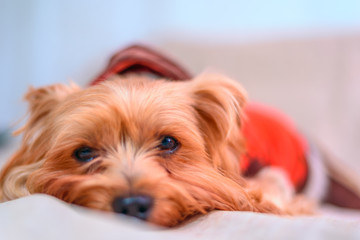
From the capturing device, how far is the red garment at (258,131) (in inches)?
54.6

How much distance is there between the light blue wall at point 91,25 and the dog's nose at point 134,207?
2.45 m

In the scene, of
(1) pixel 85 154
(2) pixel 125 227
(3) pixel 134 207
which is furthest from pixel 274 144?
(2) pixel 125 227

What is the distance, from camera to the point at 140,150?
3.33 feet

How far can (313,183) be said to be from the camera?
1.83 m

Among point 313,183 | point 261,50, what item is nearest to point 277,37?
point 261,50

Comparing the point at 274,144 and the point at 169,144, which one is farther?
the point at 274,144

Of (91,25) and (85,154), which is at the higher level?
(91,25)

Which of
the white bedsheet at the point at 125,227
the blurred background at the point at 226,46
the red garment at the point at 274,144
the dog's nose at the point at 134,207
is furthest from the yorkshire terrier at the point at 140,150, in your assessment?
the blurred background at the point at 226,46

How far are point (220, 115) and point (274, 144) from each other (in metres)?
0.73

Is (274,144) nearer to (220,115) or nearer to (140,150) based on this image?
(220,115)

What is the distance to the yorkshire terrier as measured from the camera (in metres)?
0.84

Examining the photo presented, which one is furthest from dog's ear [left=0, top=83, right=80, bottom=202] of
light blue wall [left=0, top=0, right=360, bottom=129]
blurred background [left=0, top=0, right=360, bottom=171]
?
light blue wall [left=0, top=0, right=360, bottom=129]

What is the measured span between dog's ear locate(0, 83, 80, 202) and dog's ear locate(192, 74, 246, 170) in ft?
1.39

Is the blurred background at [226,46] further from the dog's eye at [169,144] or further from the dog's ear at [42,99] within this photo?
the dog's eye at [169,144]
